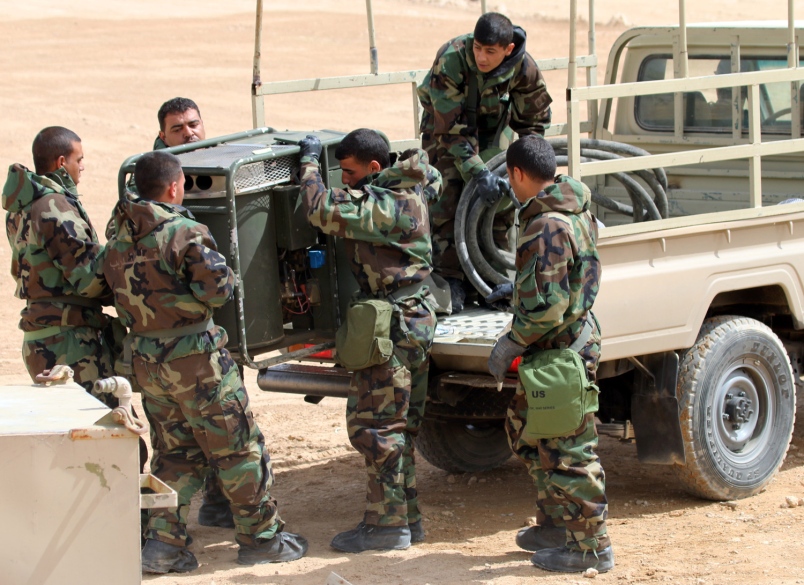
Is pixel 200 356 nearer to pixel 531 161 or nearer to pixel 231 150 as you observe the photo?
pixel 231 150

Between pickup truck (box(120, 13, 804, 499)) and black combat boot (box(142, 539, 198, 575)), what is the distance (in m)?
0.81

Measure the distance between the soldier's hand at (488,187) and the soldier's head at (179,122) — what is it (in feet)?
4.61

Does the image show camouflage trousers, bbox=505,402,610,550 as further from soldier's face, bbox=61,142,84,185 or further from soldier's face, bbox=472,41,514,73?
soldier's face, bbox=61,142,84,185

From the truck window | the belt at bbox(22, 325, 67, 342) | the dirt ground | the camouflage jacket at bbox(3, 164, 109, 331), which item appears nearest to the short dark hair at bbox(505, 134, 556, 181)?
the dirt ground

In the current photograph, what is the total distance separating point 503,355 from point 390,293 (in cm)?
62

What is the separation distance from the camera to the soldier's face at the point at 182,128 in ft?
19.8

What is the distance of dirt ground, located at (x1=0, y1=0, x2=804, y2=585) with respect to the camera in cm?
505

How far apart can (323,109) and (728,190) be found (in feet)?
45.3

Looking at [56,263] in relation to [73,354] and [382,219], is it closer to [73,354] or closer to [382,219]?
[73,354]

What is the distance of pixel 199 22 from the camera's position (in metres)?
29.2

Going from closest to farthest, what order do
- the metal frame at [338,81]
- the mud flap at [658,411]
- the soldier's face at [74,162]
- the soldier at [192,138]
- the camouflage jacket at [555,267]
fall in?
the camouflage jacket at [555,267] < the soldier's face at [74,162] < the mud flap at [658,411] < the soldier at [192,138] < the metal frame at [338,81]

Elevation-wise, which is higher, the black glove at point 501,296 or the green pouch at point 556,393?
the black glove at point 501,296

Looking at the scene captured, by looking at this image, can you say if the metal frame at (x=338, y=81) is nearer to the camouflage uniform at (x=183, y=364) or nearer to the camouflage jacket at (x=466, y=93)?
the camouflage jacket at (x=466, y=93)

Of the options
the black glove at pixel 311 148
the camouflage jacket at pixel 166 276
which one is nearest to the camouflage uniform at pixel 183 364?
the camouflage jacket at pixel 166 276
